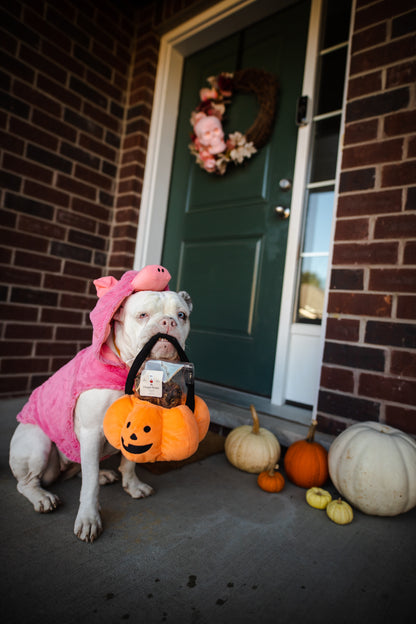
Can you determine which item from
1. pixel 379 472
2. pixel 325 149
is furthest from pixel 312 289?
pixel 379 472

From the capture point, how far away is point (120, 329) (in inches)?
51.7

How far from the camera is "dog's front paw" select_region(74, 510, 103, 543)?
3.83 feet

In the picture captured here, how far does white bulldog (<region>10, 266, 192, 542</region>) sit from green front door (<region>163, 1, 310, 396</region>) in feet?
4.03

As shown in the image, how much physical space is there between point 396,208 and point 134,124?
2329mm

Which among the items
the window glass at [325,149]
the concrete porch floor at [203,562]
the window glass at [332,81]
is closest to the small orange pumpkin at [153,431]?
the concrete porch floor at [203,562]

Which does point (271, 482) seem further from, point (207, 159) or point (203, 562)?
point (207, 159)

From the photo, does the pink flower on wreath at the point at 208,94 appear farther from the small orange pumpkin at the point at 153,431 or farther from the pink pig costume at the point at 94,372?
the small orange pumpkin at the point at 153,431

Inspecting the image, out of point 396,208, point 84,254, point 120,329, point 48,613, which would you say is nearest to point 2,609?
point 48,613

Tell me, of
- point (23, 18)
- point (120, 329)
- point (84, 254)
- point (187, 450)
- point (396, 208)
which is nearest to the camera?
point (187, 450)

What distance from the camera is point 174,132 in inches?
123

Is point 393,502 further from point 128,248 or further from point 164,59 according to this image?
point 164,59

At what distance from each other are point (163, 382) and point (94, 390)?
375mm

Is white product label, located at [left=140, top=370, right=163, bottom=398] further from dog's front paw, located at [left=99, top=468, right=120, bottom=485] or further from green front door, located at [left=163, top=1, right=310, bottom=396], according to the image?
green front door, located at [left=163, top=1, right=310, bottom=396]

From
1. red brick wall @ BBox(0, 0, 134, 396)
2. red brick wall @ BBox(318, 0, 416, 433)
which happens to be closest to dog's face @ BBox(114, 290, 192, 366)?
red brick wall @ BBox(318, 0, 416, 433)
